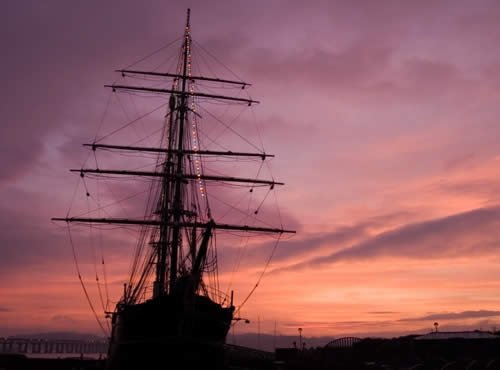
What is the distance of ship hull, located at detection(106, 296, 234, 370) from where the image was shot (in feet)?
111

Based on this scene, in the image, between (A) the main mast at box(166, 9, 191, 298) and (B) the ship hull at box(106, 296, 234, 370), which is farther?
(A) the main mast at box(166, 9, 191, 298)

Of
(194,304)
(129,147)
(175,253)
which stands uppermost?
(129,147)

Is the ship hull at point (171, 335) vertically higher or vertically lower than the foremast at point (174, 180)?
lower

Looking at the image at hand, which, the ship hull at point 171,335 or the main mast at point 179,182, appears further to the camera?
the main mast at point 179,182

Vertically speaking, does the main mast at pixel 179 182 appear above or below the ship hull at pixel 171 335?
above

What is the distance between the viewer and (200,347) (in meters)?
34.8

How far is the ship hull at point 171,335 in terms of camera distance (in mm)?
33938

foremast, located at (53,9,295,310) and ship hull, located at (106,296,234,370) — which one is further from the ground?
foremast, located at (53,9,295,310)

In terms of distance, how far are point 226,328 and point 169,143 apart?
21.5m

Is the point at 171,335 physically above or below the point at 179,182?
below

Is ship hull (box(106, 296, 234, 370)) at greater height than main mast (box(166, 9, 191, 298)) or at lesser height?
lesser

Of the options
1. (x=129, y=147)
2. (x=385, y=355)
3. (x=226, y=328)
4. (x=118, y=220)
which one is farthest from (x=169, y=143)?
(x=385, y=355)

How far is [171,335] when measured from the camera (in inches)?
1337

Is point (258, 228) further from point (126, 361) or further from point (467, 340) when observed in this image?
point (467, 340)
